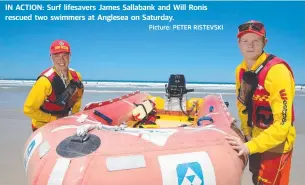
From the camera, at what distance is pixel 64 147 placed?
1.75 meters

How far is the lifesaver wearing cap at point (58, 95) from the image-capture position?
2756 mm

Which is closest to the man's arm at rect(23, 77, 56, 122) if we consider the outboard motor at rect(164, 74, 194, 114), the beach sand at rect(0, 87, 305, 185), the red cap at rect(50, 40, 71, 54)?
the red cap at rect(50, 40, 71, 54)

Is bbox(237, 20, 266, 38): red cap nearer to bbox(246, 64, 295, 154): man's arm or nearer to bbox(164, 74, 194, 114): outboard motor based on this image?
bbox(246, 64, 295, 154): man's arm

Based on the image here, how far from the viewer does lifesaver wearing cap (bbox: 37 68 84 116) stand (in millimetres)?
2756

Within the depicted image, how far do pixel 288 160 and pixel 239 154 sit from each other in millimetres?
362

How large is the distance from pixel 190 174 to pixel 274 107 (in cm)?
59

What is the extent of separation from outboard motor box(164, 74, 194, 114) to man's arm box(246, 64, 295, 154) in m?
1.42

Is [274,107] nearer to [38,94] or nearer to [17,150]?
[38,94]

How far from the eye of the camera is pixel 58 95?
2814mm

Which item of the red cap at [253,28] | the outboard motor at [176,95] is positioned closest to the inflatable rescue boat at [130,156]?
the red cap at [253,28]

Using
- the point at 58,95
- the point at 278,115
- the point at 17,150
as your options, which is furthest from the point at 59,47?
the point at 17,150

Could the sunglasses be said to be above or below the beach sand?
above

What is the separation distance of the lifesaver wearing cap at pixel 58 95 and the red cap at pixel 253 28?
1439 millimetres

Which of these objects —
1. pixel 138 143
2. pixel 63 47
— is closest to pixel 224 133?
pixel 138 143
